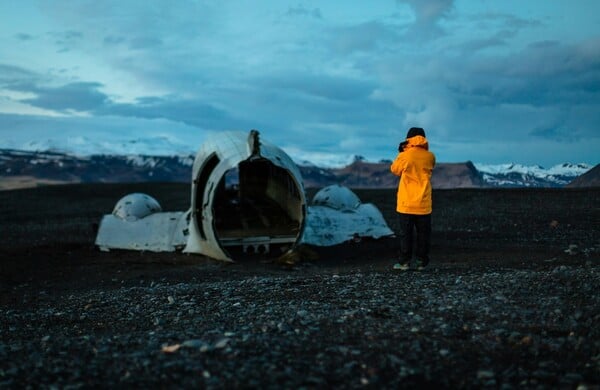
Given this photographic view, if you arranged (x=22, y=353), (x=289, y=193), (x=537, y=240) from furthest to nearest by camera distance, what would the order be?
(x=289, y=193) < (x=537, y=240) < (x=22, y=353)

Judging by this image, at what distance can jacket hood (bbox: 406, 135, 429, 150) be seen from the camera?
974 centimetres

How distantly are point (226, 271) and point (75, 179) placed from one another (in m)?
118

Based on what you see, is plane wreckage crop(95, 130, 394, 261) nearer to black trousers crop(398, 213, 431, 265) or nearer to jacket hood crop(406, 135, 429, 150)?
black trousers crop(398, 213, 431, 265)

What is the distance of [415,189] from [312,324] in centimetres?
488

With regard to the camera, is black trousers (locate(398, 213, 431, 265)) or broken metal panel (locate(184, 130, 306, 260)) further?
broken metal panel (locate(184, 130, 306, 260))

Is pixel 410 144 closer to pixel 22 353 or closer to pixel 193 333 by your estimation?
pixel 193 333

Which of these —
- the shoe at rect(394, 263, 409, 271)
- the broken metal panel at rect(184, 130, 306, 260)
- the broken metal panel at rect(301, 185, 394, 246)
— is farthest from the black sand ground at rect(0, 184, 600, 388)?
the broken metal panel at rect(301, 185, 394, 246)

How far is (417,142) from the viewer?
974cm

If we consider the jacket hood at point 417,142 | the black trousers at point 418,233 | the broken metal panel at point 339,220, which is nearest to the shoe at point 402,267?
the black trousers at point 418,233

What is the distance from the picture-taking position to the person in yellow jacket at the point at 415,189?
9641 mm

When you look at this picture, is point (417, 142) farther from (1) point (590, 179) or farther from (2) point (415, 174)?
(1) point (590, 179)

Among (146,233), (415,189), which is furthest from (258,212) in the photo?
(415,189)

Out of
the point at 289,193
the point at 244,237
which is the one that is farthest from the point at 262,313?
the point at 289,193

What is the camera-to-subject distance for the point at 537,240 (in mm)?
15188
